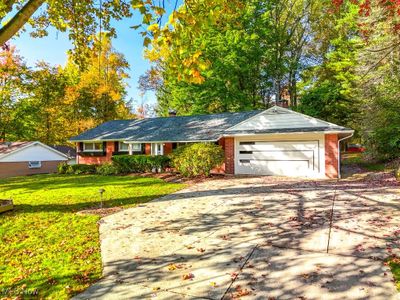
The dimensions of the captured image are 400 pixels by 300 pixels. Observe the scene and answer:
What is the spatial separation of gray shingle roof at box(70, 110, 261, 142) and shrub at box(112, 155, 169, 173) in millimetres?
1703

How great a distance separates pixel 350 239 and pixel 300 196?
13.2 ft

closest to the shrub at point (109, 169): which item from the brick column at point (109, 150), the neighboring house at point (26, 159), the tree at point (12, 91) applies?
the brick column at point (109, 150)

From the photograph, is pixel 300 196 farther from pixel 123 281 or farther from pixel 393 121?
pixel 393 121

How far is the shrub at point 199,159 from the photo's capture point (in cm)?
1502

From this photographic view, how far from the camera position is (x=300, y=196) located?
909cm

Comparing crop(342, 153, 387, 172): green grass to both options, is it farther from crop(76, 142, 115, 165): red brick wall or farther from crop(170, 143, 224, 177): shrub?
crop(76, 142, 115, 165): red brick wall

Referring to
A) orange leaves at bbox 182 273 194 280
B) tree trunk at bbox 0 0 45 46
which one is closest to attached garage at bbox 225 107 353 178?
tree trunk at bbox 0 0 45 46

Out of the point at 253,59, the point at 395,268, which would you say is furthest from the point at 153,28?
the point at 253,59

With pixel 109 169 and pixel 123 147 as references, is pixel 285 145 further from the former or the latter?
pixel 123 147

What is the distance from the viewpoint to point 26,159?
2523 cm

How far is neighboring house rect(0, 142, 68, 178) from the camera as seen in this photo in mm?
23938

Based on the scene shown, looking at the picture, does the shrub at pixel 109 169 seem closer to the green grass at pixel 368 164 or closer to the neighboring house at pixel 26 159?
the neighboring house at pixel 26 159

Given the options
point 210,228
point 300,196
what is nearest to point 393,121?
point 300,196

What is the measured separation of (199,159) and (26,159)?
1935cm
